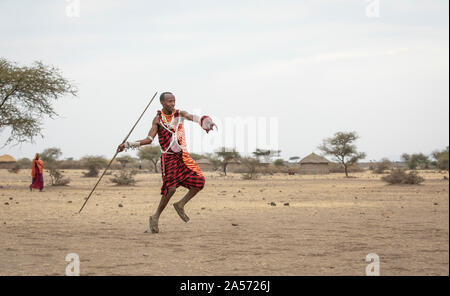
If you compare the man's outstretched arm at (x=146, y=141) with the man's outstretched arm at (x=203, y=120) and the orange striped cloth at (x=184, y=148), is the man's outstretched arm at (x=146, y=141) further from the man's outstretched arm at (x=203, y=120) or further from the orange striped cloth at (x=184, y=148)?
the man's outstretched arm at (x=203, y=120)

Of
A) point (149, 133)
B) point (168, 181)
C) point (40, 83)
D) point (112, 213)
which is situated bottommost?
point (112, 213)

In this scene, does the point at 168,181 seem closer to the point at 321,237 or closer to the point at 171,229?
the point at 171,229

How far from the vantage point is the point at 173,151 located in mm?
8555

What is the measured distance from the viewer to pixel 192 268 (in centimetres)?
559

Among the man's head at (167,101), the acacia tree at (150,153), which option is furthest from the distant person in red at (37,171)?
the acacia tree at (150,153)

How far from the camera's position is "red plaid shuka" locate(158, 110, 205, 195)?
8.52m

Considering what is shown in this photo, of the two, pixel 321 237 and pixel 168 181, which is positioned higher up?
pixel 168 181

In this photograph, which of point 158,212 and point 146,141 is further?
point 158,212

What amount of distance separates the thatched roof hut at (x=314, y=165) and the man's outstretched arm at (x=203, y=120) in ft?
196

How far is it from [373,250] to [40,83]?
24553 millimetres

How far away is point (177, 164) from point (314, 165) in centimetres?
6119

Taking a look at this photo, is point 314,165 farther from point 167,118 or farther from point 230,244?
point 230,244

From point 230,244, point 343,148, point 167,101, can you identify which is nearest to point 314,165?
point 343,148
